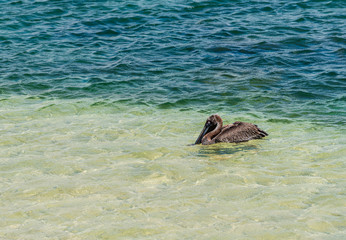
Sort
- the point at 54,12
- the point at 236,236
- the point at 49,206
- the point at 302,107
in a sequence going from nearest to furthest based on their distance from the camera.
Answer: the point at 236,236 → the point at 49,206 → the point at 302,107 → the point at 54,12

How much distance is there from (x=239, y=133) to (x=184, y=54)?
25.2 ft

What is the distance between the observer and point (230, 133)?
9.59m

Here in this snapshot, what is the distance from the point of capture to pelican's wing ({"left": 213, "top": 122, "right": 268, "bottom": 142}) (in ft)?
31.2

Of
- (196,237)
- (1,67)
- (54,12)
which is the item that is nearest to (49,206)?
(196,237)

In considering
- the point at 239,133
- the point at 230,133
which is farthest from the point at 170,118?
the point at 239,133

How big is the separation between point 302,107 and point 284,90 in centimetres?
141

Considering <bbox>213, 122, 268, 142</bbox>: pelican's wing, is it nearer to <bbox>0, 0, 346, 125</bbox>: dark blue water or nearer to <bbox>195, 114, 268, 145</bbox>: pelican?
<bbox>195, 114, 268, 145</bbox>: pelican

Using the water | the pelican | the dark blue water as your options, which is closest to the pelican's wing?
the pelican

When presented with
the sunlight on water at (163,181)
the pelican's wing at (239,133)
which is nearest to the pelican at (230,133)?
the pelican's wing at (239,133)

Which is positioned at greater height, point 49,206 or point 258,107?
point 49,206

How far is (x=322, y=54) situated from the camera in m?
16.1

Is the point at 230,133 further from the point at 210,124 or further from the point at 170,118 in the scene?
the point at 170,118

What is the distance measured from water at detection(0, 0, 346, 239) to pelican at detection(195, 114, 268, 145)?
198 mm

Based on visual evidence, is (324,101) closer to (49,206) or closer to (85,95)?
(85,95)
